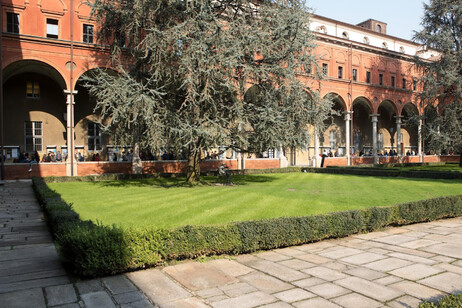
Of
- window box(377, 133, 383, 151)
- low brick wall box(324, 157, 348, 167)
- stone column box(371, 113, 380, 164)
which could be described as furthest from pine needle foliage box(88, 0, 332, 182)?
window box(377, 133, 383, 151)

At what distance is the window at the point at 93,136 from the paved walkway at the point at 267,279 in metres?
20.5

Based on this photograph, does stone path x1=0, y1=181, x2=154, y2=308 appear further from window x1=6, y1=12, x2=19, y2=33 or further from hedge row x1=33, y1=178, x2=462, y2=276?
window x1=6, y1=12, x2=19, y2=33

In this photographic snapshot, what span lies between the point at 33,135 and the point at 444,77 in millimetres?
29874

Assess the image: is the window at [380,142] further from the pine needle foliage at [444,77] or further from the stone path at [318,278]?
the stone path at [318,278]

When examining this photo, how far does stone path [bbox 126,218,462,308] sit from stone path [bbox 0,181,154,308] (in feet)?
0.89

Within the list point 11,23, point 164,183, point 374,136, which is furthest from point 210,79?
point 374,136

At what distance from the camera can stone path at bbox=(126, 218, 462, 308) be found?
3.77 meters

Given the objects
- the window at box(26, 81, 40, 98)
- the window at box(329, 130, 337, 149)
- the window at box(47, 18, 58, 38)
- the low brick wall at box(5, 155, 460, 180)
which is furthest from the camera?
the window at box(329, 130, 337, 149)

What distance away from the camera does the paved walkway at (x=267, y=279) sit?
Result: 3.74m

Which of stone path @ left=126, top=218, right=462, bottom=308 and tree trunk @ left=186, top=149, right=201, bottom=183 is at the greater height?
tree trunk @ left=186, top=149, right=201, bottom=183

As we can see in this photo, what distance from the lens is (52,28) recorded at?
20.9 metres

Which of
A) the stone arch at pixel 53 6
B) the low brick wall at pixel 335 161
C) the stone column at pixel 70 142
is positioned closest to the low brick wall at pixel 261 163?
the low brick wall at pixel 335 161

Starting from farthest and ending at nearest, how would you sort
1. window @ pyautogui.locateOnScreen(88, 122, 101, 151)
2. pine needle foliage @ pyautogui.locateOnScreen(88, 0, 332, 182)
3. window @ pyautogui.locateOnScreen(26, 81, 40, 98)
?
window @ pyautogui.locateOnScreen(88, 122, 101, 151)
window @ pyautogui.locateOnScreen(26, 81, 40, 98)
pine needle foliage @ pyautogui.locateOnScreen(88, 0, 332, 182)

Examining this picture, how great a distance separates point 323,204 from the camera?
9555 millimetres
